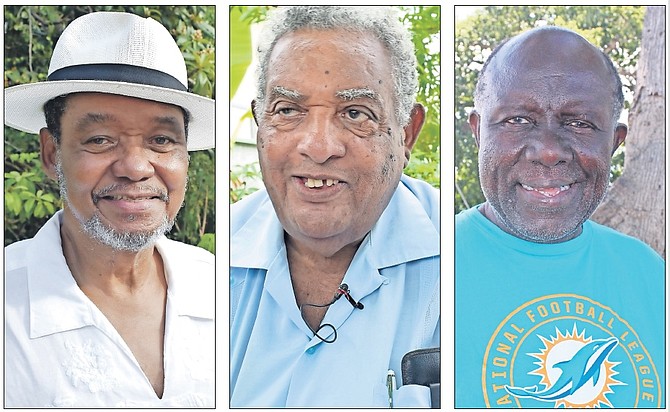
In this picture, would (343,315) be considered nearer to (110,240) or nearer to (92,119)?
(110,240)

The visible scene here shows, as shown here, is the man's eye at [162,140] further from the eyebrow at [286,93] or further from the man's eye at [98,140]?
the eyebrow at [286,93]


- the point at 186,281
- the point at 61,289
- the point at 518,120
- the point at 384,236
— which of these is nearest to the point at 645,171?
the point at 518,120

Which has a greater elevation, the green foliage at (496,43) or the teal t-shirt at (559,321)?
the green foliage at (496,43)

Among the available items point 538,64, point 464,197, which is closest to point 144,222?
point 464,197

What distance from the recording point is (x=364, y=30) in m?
3.81

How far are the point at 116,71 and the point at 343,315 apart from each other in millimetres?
1335

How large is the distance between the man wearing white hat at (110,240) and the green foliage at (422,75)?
231mm

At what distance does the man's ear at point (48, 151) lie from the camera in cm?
384

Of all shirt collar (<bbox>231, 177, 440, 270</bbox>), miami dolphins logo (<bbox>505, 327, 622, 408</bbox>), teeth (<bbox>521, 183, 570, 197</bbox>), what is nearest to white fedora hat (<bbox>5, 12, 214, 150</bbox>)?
shirt collar (<bbox>231, 177, 440, 270</bbox>)

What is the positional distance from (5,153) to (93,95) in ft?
1.53

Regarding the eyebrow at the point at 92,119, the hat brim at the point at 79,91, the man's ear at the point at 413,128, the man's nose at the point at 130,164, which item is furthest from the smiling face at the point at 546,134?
the eyebrow at the point at 92,119

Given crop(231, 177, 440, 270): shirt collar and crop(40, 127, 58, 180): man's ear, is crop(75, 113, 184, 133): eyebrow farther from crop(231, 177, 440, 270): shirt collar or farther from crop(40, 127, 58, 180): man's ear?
crop(231, 177, 440, 270): shirt collar

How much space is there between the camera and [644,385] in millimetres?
3930

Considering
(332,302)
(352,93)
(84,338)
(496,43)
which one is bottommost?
(84,338)
